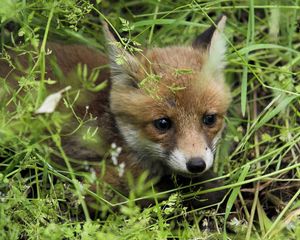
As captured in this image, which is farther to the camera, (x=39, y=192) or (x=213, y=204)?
(x=213, y=204)

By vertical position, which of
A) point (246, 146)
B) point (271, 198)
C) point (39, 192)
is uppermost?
point (39, 192)

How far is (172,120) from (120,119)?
393 mm

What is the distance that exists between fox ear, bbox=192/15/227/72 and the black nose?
0.64m

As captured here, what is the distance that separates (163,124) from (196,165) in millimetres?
361

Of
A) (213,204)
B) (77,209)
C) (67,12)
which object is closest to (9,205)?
(77,209)

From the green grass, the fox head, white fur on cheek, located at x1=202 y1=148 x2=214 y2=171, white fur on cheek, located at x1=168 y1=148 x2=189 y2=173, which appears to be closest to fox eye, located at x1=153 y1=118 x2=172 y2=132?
the fox head

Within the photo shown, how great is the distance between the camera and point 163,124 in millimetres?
3789

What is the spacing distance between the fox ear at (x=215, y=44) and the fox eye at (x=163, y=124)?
1.39 ft

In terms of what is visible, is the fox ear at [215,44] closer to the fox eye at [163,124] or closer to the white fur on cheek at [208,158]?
the fox eye at [163,124]

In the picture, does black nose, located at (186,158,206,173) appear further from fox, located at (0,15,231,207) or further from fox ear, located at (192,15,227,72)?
fox ear, located at (192,15,227,72)

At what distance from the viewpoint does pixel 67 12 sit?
3471mm

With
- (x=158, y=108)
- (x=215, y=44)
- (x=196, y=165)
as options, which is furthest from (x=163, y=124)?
(x=215, y=44)

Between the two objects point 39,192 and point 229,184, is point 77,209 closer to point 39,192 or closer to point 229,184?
point 39,192

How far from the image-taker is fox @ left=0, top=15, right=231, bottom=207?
373cm
